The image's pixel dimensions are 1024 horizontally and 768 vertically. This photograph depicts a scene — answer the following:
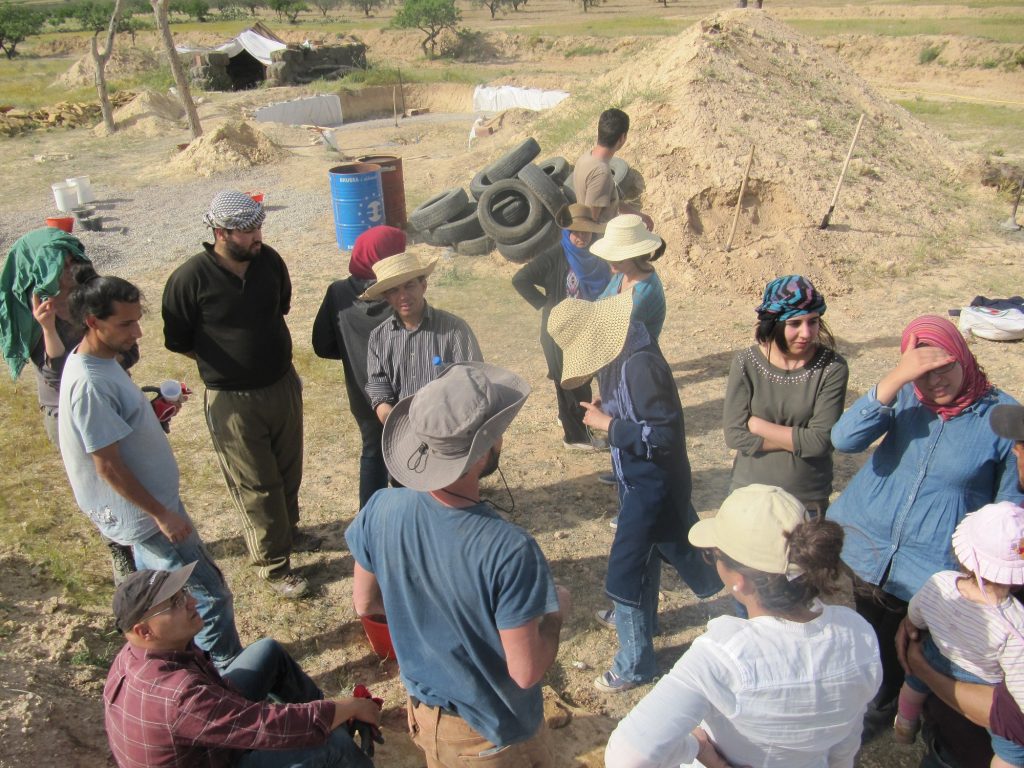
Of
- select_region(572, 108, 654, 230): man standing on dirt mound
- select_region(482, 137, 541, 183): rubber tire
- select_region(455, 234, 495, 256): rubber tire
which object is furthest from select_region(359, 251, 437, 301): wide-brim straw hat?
select_region(482, 137, 541, 183): rubber tire

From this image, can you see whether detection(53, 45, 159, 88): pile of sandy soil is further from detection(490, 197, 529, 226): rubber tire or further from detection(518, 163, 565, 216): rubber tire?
detection(518, 163, 565, 216): rubber tire

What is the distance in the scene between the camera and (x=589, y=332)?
3.27 metres

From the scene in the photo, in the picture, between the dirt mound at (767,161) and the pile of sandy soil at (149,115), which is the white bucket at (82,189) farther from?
the dirt mound at (767,161)

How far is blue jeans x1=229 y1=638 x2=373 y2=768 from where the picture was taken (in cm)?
261

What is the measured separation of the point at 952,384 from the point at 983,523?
0.65 metres

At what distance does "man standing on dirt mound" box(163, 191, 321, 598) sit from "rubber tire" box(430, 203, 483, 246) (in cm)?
650

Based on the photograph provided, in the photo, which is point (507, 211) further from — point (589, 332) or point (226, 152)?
point (226, 152)

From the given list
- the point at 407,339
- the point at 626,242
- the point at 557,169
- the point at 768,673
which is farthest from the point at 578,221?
the point at 557,169

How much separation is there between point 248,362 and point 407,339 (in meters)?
0.92

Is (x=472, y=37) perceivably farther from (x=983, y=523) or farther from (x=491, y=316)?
(x=983, y=523)

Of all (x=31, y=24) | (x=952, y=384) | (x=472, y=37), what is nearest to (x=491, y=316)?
(x=952, y=384)

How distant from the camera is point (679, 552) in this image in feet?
11.5

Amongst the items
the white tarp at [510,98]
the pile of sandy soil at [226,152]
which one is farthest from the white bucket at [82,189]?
the white tarp at [510,98]

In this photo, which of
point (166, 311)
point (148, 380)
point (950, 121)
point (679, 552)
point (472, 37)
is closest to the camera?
point (679, 552)
